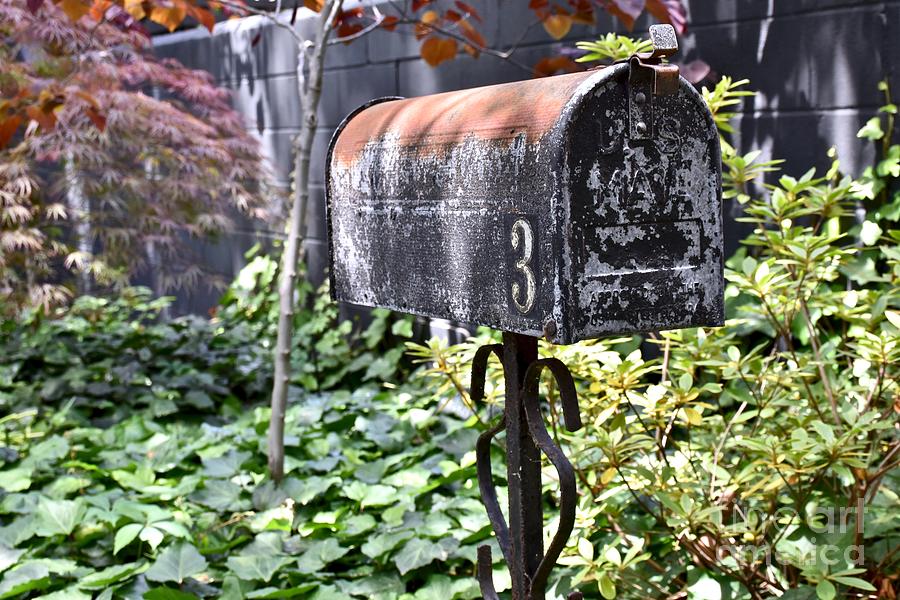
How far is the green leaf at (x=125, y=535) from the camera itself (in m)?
2.96

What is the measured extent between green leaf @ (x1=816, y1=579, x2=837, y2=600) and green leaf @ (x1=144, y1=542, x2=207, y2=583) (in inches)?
61.5

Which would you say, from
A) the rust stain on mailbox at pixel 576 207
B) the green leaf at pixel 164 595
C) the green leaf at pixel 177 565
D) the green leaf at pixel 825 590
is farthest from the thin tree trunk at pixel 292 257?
the green leaf at pixel 825 590

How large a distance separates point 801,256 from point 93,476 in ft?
8.12

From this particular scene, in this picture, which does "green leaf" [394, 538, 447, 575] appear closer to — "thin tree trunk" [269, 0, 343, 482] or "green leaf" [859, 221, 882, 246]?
"thin tree trunk" [269, 0, 343, 482]

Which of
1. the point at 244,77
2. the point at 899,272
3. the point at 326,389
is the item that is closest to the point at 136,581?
the point at 899,272

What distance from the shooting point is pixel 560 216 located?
1.49 m

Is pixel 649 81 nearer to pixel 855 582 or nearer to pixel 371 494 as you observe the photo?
pixel 855 582

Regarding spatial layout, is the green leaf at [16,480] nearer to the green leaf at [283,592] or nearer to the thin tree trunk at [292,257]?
the thin tree trunk at [292,257]

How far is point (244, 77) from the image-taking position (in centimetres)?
670

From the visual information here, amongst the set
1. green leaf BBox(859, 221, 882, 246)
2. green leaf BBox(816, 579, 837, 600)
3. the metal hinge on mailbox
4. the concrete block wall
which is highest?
the concrete block wall

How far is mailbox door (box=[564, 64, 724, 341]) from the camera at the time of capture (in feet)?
4.97

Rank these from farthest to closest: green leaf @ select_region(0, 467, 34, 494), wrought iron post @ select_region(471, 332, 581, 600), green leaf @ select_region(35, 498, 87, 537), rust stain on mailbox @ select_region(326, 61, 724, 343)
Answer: green leaf @ select_region(0, 467, 34, 494), green leaf @ select_region(35, 498, 87, 537), wrought iron post @ select_region(471, 332, 581, 600), rust stain on mailbox @ select_region(326, 61, 724, 343)

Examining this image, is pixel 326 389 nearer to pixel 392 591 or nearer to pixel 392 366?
pixel 392 366

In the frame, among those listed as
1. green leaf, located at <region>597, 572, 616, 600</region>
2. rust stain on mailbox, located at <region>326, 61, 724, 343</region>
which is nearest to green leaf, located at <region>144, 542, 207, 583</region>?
green leaf, located at <region>597, 572, 616, 600</region>
